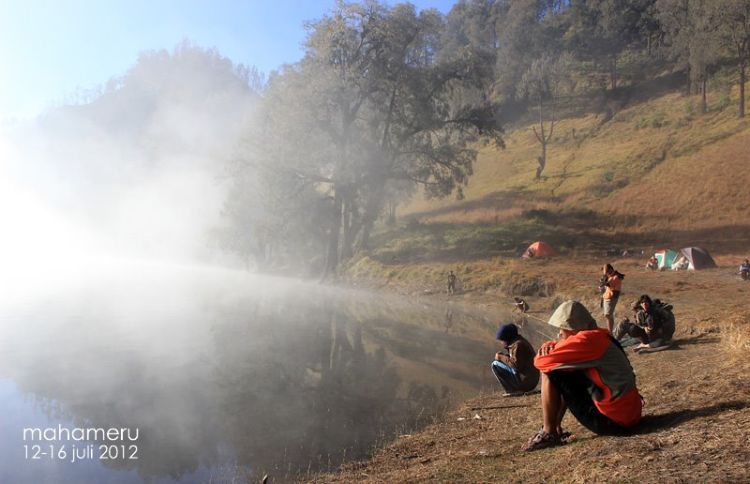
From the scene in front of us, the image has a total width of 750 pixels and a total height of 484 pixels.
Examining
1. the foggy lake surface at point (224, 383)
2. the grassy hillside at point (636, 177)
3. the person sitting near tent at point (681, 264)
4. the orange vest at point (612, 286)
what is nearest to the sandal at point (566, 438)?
the foggy lake surface at point (224, 383)

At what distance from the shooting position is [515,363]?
899 centimetres

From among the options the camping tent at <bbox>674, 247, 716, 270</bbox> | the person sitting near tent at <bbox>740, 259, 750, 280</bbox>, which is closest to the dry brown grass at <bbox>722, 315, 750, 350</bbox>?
the person sitting near tent at <bbox>740, 259, 750, 280</bbox>

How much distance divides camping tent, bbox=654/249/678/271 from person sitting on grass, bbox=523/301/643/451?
25.3 metres

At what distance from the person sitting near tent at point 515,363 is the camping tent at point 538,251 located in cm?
2288

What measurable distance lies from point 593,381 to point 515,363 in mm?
3864

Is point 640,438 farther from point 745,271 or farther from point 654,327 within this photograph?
point 745,271

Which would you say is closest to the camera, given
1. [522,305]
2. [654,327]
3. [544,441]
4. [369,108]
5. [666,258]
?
[544,441]

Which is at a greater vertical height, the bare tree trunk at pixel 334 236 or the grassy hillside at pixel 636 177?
the grassy hillside at pixel 636 177

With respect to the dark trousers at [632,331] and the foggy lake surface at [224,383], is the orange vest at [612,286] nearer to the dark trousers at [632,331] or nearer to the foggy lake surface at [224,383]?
the dark trousers at [632,331]

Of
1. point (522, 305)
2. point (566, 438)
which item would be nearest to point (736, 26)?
point (522, 305)

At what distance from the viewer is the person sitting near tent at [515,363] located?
28.9 ft

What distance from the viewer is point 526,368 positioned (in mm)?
9070

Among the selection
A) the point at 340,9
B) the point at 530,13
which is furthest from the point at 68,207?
the point at 530,13

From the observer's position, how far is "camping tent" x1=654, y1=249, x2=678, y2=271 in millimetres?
27391
